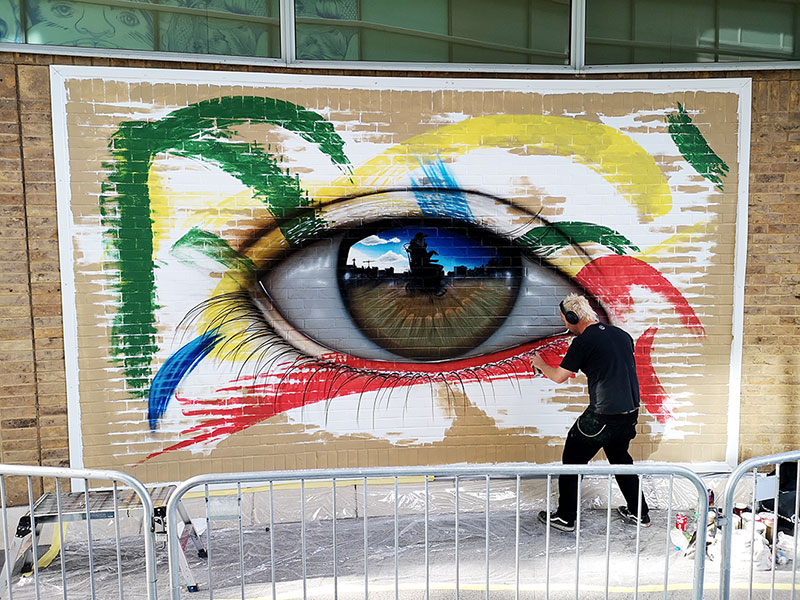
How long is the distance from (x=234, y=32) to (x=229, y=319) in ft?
7.37

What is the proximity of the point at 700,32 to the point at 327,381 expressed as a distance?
4222 millimetres

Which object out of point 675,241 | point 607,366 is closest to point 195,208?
point 607,366

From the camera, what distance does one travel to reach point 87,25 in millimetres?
4695

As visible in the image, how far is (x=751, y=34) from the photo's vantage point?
516 cm

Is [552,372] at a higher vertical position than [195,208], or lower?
lower

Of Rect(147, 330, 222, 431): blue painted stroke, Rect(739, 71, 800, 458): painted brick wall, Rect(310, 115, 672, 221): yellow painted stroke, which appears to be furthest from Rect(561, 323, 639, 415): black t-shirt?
Rect(147, 330, 222, 431): blue painted stroke

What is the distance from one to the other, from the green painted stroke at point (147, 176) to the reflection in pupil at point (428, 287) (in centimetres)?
57

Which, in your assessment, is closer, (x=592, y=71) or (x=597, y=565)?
(x=597, y=565)

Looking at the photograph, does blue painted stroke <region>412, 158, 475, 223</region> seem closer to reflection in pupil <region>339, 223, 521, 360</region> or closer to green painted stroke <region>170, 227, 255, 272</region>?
reflection in pupil <region>339, 223, 521, 360</region>

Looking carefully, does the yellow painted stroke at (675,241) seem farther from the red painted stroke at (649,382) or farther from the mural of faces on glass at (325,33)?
the mural of faces on glass at (325,33)

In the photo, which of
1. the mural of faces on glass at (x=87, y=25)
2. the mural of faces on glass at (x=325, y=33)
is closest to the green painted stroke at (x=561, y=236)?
the mural of faces on glass at (x=325, y=33)

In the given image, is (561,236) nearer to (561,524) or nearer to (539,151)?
(539,151)

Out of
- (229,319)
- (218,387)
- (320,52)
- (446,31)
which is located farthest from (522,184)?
(218,387)

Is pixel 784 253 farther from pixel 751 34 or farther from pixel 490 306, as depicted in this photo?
pixel 490 306
